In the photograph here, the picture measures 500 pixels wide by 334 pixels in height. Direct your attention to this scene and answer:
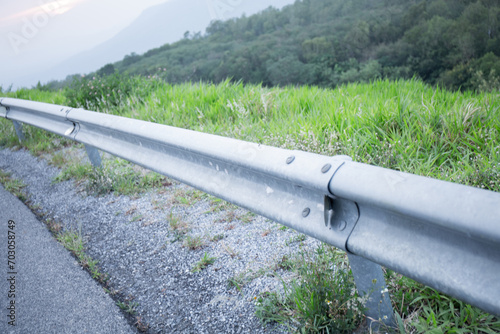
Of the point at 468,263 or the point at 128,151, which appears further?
the point at 128,151

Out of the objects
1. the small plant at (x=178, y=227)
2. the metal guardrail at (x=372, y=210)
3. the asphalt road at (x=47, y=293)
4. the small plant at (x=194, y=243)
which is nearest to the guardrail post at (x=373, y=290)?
the metal guardrail at (x=372, y=210)

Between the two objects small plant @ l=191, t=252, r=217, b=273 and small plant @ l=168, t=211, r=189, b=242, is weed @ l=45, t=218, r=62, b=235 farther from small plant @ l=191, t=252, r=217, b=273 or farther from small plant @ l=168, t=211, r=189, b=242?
small plant @ l=191, t=252, r=217, b=273

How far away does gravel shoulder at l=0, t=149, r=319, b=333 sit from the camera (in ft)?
6.24

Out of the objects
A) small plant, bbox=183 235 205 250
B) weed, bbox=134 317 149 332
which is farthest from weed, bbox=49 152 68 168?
weed, bbox=134 317 149 332

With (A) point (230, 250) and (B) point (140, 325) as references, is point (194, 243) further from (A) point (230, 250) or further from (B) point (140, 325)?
(B) point (140, 325)

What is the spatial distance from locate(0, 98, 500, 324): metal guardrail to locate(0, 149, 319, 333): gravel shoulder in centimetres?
45

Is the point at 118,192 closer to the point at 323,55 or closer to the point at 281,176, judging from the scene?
the point at 281,176

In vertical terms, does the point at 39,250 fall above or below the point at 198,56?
above

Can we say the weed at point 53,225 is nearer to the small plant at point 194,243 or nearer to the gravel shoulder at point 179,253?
the gravel shoulder at point 179,253

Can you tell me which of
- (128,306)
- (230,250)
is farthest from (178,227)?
(128,306)

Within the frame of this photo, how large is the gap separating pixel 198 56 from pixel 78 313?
28157 mm

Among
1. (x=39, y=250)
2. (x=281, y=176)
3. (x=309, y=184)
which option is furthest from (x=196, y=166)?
(x=39, y=250)

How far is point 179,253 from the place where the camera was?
2459 mm

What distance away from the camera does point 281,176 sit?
5.16ft
